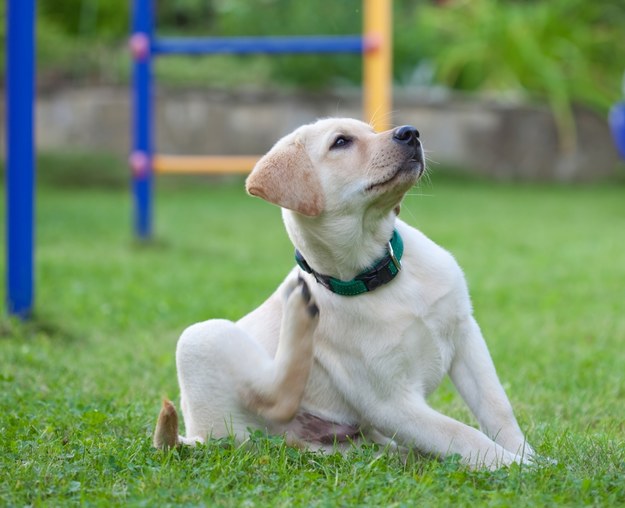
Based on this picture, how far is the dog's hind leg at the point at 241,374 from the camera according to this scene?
2.96m

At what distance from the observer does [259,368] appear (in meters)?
3.04

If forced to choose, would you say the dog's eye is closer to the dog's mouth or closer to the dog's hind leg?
the dog's mouth

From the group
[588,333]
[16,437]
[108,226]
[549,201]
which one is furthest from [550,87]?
[16,437]

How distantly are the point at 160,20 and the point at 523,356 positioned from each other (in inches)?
475

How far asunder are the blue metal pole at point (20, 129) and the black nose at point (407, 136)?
243 cm

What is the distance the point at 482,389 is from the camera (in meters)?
3.02

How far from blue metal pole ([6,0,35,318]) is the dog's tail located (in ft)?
7.51

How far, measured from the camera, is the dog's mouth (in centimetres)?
299

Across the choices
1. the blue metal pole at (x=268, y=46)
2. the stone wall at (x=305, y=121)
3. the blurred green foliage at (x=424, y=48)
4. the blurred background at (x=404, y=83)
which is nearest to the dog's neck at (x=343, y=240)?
the blue metal pole at (x=268, y=46)

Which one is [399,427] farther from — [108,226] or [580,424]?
[108,226]

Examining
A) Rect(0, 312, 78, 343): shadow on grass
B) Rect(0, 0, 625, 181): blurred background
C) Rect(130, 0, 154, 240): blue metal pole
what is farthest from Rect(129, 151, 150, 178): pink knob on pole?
Rect(0, 0, 625, 181): blurred background

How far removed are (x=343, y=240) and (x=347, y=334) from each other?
0.89 feet

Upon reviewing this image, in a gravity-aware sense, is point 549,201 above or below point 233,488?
below

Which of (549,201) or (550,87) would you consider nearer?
(549,201)
